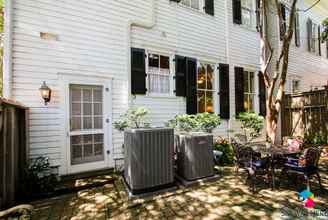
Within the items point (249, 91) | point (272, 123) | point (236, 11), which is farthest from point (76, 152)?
point (236, 11)

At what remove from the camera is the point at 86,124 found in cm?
462

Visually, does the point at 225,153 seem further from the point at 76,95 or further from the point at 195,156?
the point at 76,95

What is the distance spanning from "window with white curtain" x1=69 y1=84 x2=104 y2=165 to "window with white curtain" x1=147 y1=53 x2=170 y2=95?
4.67ft

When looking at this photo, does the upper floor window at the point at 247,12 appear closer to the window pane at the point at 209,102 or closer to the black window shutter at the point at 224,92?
the black window shutter at the point at 224,92

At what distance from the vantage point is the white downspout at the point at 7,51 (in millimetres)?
3764

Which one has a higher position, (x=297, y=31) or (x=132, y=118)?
(x=297, y=31)

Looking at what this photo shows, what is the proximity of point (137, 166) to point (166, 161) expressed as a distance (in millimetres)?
559

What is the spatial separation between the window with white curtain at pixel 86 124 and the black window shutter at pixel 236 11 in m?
5.55

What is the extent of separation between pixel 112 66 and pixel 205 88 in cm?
310

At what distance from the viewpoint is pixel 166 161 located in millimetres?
3604

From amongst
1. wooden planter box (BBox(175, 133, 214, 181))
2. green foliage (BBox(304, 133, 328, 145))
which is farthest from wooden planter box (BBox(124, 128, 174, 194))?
green foliage (BBox(304, 133, 328, 145))

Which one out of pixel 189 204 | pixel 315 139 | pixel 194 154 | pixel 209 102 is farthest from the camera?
pixel 315 139

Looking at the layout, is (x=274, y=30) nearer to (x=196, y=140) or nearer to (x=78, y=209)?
(x=196, y=140)

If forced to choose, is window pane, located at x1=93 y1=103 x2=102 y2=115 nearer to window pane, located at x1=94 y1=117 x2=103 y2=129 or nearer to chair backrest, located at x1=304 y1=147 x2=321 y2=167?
window pane, located at x1=94 y1=117 x2=103 y2=129
